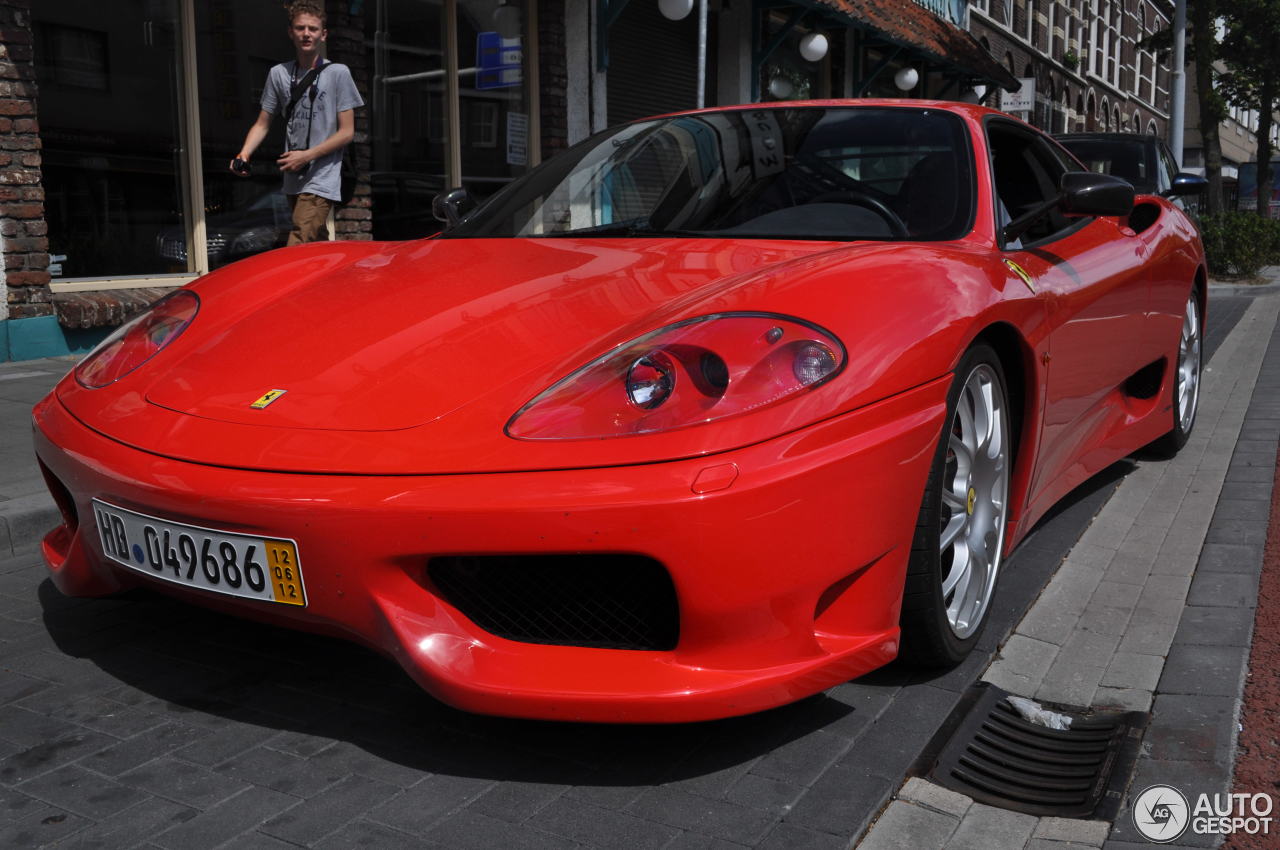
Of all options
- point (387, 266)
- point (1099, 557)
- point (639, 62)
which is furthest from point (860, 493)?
point (639, 62)

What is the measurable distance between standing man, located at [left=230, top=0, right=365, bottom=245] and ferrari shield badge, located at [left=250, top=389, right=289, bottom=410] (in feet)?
13.2

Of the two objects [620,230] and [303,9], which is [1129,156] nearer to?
[303,9]

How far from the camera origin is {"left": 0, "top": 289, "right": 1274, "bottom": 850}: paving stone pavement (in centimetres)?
211

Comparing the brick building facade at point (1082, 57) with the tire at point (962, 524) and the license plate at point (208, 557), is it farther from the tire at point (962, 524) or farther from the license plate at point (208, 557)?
Answer: the license plate at point (208, 557)

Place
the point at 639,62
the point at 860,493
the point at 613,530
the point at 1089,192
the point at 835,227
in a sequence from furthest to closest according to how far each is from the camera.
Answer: the point at 639,62
the point at 1089,192
the point at 835,227
the point at 860,493
the point at 613,530

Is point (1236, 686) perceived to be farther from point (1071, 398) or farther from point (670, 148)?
point (670, 148)

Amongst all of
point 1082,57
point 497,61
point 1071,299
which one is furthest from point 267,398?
point 1082,57

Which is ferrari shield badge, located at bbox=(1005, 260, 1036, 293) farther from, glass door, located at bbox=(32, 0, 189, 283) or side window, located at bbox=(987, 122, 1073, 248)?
glass door, located at bbox=(32, 0, 189, 283)

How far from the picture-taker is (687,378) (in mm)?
2260

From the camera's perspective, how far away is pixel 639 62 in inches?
512

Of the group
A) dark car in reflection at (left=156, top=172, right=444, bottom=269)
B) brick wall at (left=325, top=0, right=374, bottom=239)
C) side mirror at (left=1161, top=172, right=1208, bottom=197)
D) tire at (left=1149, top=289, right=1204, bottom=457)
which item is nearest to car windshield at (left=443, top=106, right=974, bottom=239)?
tire at (left=1149, top=289, right=1204, bottom=457)

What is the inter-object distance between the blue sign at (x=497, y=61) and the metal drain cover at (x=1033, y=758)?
29.5 ft

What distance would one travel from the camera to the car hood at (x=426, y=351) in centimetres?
226

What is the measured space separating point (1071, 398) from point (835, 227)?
0.83 metres
